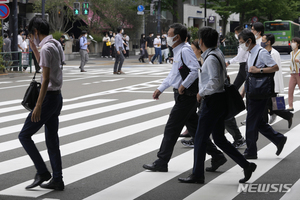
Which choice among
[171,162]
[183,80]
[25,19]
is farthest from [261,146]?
[25,19]

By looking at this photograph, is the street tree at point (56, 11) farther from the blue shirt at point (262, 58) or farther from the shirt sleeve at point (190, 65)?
the shirt sleeve at point (190, 65)

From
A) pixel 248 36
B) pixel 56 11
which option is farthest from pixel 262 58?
pixel 56 11

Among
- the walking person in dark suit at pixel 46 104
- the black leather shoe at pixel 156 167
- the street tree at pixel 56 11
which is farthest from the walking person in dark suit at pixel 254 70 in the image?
the street tree at pixel 56 11

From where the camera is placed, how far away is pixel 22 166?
6.32 m

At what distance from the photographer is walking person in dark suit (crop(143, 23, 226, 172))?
5855 millimetres

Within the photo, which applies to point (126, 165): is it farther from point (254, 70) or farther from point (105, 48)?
point (105, 48)

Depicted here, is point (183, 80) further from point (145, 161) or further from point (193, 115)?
point (145, 161)

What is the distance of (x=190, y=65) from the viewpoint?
586 centimetres

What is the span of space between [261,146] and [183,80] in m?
2.15

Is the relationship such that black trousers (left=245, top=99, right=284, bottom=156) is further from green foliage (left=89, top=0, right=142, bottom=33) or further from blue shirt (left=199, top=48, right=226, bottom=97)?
green foliage (left=89, top=0, right=142, bottom=33)

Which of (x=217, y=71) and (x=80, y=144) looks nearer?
(x=217, y=71)

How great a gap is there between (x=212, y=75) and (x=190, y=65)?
2.42ft

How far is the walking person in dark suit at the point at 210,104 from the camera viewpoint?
17.0ft

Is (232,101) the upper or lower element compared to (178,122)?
upper
